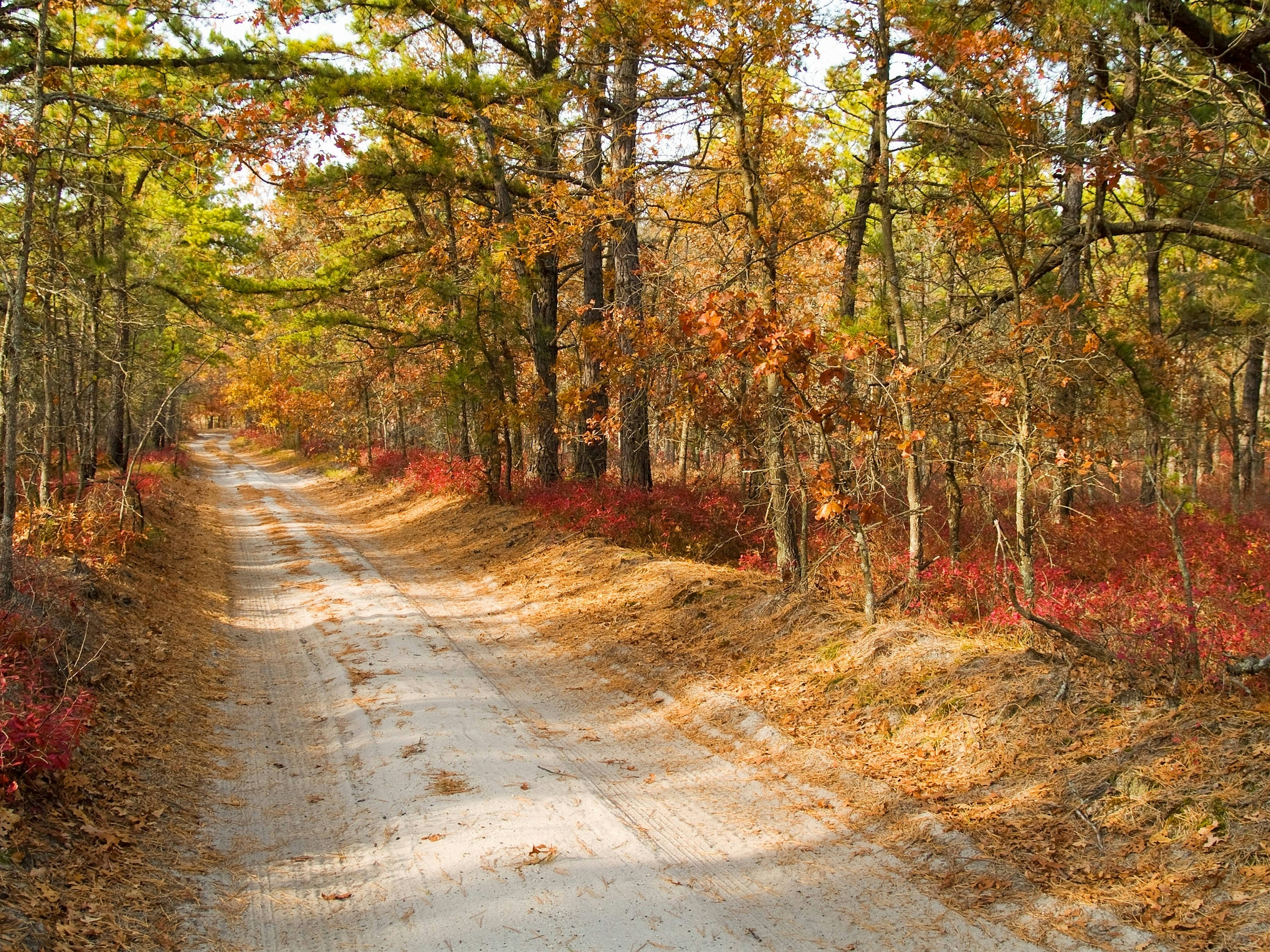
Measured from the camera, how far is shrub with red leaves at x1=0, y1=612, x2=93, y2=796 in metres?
4.41

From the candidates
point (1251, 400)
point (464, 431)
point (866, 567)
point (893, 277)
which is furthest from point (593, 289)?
point (1251, 400)

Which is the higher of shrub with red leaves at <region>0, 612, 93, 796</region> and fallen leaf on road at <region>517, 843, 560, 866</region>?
shrub with red leaves at <region>0, 612, 93, 796</region>

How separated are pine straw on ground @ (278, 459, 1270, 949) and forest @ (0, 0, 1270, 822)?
468mm

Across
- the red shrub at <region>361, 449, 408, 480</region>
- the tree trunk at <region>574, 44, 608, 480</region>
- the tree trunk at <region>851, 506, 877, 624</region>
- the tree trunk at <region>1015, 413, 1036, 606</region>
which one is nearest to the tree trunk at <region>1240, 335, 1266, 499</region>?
the tree trunk at <region>1015, 413, 1036, 606</region>

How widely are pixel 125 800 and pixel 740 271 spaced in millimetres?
6962

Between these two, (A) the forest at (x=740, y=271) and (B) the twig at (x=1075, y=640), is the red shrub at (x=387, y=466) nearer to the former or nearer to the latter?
(A) the forest at (x=740, y=271)

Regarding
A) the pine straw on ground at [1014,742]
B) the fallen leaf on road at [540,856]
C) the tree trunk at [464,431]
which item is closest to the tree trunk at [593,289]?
the tree trunk at [464,431]

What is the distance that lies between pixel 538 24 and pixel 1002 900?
11820mm

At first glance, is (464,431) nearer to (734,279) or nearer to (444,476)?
(444,476)

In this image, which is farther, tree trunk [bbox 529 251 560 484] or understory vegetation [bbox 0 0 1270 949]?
tree trunk [bbox 529 251 560 484]

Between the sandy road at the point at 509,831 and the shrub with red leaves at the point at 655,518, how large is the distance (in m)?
5.02

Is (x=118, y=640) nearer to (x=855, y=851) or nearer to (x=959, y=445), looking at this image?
(x=855, y=851)

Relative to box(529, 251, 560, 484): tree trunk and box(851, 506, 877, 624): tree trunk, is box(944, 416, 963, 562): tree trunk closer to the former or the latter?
box(851, 506, 877, 624): tree trunk

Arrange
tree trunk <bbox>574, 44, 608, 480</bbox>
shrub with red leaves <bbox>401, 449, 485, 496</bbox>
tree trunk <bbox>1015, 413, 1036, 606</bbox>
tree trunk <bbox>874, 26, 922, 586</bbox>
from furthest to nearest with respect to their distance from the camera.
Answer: shrub with red leaves <bbox>401, 449, 485, 496</bbox> < tree trunk <bbox>574, 44, 608, 480</bbox> < tree trunk <bbox>874, 26, 922, 586</bbox> < tree trunk <bbox>1015, 413, 1036, 606</bbox>
